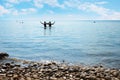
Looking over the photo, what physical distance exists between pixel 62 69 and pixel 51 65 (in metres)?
2.51

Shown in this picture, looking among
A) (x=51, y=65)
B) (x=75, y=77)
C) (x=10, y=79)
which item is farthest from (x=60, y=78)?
(x=51, y=65)

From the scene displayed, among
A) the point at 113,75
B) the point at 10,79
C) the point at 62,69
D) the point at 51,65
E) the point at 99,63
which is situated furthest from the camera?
the point at 99,63

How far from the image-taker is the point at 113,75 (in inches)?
717

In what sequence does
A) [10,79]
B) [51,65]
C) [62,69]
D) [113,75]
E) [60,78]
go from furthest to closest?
[51,65] < [62,69] < [113,75] < [60,78] < [10,79]

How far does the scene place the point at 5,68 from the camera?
20719mm

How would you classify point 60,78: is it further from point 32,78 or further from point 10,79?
point 10,79

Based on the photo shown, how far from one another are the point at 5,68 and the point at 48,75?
470 cm

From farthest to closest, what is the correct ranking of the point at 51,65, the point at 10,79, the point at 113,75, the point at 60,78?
the point at 51,65
the point at 113,75
the point at 60,78
the point at 10,79

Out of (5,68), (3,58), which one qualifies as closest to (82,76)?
(5,68)

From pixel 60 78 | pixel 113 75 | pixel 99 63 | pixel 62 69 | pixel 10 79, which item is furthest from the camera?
pixel 99 63

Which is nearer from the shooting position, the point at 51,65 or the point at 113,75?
the point at 113,75

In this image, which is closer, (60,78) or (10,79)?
(10,79)

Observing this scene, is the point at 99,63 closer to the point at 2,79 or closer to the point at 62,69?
the point at 62,69

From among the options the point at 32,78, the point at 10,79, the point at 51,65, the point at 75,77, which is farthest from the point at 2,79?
the point at 51,65
